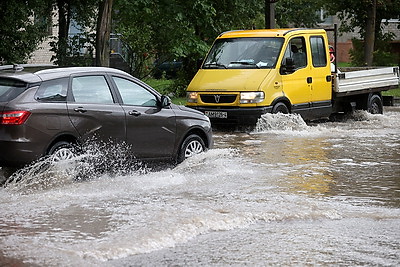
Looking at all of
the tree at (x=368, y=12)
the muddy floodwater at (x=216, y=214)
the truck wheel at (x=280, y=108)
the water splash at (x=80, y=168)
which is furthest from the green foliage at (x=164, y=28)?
the water splash at (x=80, y=168)

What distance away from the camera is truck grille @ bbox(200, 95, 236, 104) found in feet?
58.4

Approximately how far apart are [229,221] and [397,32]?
158 feet

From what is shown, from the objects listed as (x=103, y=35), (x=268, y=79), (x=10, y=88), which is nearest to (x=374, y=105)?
(x=268, y=79)

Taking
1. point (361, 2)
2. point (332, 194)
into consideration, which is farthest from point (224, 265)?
point (361, 2)

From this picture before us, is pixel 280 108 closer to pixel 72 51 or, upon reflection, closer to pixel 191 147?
pixel 191 147

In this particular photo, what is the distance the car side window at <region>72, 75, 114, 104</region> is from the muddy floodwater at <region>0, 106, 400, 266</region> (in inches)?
33.5

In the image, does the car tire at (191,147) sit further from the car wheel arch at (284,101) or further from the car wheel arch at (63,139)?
the car wheel arch at (284,101)

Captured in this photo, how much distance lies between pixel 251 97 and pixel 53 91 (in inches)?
288

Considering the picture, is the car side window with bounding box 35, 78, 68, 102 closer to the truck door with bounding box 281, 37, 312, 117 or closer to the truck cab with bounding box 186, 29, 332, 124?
the truck cab with bounding box 186, 29, 332, 124

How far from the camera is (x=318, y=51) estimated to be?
19.4m

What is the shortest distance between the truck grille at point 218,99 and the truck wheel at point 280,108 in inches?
35.3

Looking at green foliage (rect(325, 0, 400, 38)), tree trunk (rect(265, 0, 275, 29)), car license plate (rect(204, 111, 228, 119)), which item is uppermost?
green foliage (rect(325, 0, 400, 38))

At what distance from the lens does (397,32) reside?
181ft

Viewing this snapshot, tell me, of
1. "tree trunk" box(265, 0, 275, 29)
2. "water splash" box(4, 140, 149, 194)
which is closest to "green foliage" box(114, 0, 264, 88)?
"tree trunk" box(265, 0, 275, 29)
